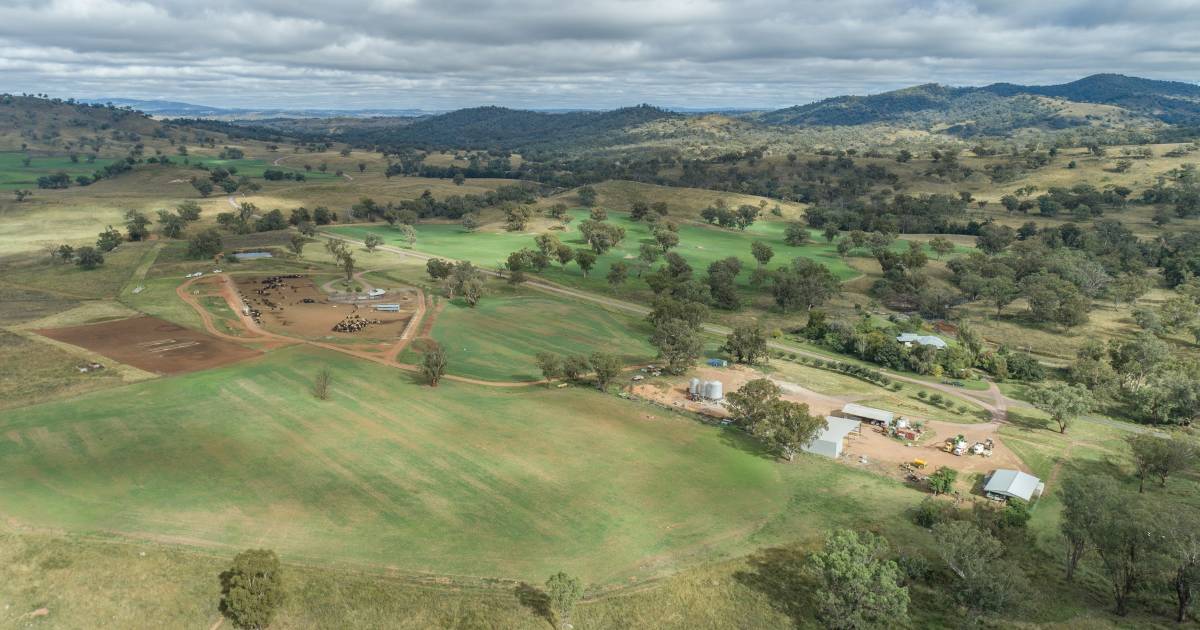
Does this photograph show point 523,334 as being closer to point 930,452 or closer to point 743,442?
point 743,442

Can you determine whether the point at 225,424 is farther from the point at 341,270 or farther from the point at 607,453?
the point at 341,270

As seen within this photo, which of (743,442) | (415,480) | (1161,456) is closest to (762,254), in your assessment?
(743,442)

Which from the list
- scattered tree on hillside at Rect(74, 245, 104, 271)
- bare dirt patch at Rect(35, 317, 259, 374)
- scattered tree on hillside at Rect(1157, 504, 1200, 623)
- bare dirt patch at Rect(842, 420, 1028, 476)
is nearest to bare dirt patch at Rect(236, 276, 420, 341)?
bare dirt patch at Rect(35, 317, 259, 374)

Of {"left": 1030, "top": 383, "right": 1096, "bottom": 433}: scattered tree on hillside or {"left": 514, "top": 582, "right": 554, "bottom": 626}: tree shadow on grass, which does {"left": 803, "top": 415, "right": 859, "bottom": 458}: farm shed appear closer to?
{"left": 1030, "top": 383, "right": 1096, "bottom": 433}: scattered tree on hillside

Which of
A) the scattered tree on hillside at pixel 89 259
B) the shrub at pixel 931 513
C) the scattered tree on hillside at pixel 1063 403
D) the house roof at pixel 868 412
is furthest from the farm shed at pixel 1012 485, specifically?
the scattered tree on hillside at pixel 89 259

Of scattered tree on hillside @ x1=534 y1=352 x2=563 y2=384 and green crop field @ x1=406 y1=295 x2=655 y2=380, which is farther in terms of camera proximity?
green crop field @ x1=406 y1=295 x2=655 y2=380

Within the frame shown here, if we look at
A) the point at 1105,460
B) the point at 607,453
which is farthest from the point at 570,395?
the point at 1105,460
